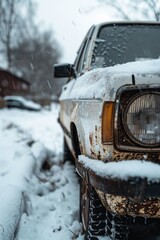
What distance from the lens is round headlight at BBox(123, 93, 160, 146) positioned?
1.92 metres

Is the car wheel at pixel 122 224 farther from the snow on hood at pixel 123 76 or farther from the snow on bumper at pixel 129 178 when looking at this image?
the snow on hood at pixel 123 76

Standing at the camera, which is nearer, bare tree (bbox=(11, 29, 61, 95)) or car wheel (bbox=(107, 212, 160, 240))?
car wheel (bbox=(107, 212, 160, 240))

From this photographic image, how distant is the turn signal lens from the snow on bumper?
0.48ft

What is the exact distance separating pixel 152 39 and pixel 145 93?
63.5 inches

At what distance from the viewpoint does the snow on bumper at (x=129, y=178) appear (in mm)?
1753

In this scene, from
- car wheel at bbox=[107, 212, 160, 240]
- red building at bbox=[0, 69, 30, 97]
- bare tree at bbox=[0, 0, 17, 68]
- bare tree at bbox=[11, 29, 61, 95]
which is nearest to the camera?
car wheel at bbox=[107, 212, 160, 240]

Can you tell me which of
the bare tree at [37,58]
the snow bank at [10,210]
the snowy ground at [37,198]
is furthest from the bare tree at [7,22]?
the snow bank at [10,210]

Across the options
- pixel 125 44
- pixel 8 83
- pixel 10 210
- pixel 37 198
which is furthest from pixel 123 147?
pixel 8 83

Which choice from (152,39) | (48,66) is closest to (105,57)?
(152,39)

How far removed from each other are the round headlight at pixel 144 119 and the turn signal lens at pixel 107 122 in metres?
0.08

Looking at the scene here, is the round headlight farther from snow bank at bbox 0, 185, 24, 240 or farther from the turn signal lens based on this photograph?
A: snow bank at bbox 0, 185, 24, 240

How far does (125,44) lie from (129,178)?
5.82 feet

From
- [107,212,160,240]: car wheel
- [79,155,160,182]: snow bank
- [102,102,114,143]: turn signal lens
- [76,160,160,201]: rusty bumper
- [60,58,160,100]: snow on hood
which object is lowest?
[107,212,160,240]: car wheel

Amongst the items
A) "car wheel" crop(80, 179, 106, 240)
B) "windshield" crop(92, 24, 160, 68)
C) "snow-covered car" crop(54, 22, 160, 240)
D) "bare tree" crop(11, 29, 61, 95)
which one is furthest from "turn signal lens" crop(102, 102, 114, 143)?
"bare tree" crop(11, 29, 61, 95)
